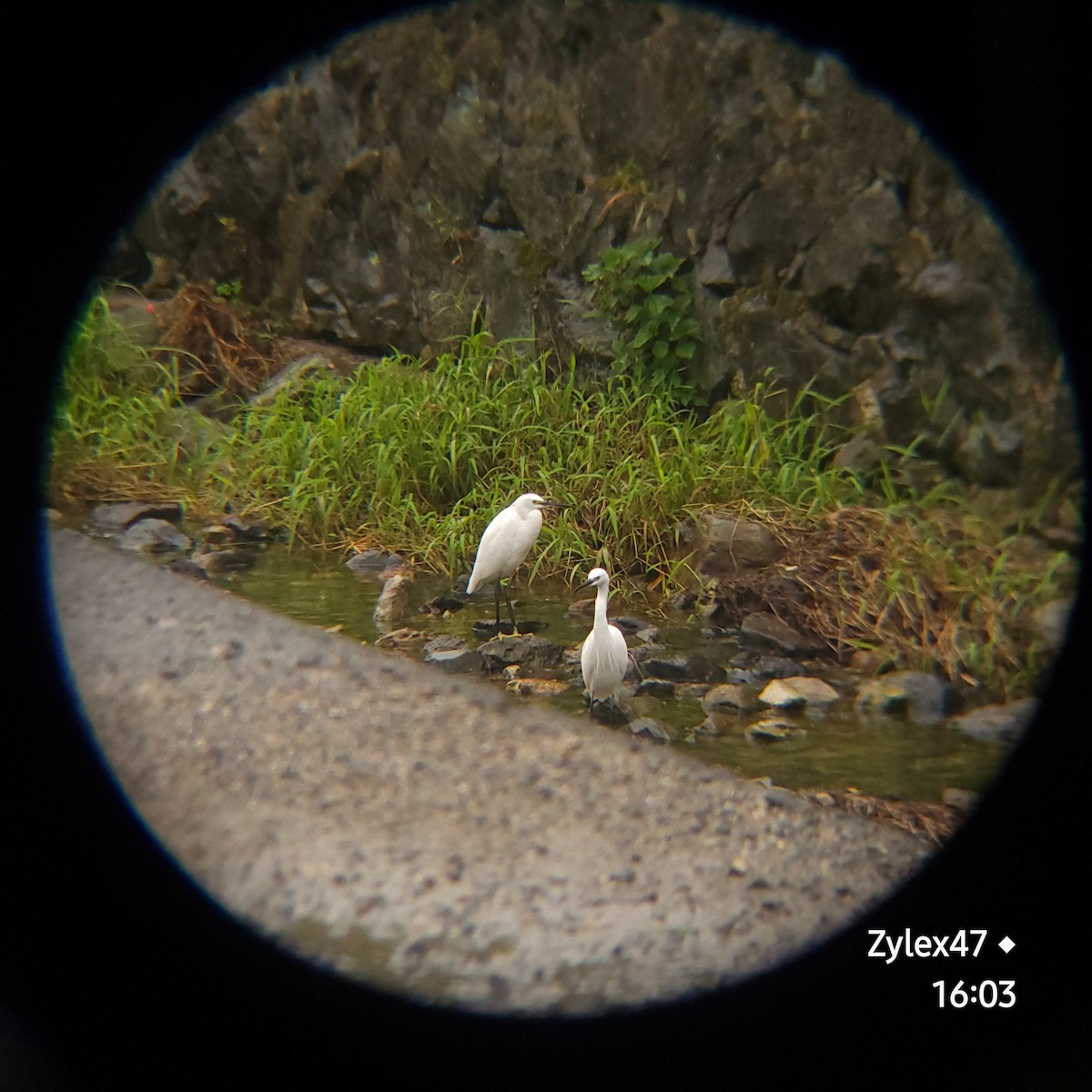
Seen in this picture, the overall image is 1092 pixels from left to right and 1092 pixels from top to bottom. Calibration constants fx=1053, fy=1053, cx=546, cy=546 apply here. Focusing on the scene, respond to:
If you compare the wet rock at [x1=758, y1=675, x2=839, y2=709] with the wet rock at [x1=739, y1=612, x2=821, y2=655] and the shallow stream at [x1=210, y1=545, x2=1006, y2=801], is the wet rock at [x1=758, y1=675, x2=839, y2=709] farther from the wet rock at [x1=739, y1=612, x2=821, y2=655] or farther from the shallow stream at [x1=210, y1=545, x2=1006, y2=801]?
the wet rock at [x1=739, y1=612, x2=821, y2=655]

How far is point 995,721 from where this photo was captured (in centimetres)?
328

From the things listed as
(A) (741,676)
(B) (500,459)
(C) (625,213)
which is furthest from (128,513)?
(A) (741,676)

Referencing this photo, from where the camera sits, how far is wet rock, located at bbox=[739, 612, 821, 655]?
12.9ft

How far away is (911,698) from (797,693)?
368 millimetres

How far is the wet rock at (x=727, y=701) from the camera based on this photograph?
11.5 ft

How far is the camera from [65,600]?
3338 mm

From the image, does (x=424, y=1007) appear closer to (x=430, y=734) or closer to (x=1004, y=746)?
(x=430, y=734)

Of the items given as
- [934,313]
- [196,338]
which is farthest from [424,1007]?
[196,338]

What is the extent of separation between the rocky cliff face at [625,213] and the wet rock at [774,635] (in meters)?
0.98

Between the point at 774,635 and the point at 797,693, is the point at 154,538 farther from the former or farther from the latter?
the point at 797,693

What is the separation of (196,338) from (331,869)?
5.16 meters

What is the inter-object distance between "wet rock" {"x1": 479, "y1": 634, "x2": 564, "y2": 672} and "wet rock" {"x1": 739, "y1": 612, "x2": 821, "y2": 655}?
728mm

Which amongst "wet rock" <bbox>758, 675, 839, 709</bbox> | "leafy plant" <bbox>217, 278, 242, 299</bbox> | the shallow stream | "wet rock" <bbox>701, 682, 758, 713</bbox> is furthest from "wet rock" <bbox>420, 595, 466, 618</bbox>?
"leafy plant" <bbox>217, 278, 242, 299</bbox>

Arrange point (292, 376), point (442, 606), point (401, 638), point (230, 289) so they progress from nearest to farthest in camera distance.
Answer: point (401, 638), point (442, 606), point (292, 376), point (230, 289)
